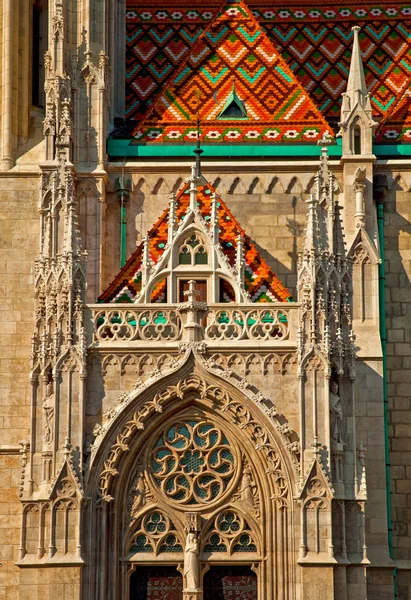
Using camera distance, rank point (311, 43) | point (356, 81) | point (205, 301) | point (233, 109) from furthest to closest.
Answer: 1. point (311, 43)
2. point (233, 109)
3. point (356, 81)
4. point (205, 301)

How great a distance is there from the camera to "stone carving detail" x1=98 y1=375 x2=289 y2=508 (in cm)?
2470

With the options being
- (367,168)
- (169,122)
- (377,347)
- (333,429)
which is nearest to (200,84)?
(169,122)

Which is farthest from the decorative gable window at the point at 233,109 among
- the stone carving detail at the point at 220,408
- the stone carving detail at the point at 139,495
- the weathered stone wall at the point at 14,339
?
the stone carving detail at the point at 139,495

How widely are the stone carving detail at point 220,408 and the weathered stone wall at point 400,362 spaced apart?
4.02 meters

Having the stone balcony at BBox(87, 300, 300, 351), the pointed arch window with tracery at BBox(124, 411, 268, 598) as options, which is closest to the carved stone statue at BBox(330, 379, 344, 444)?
the stone balcony at BBox(87, 300, 300, 351)

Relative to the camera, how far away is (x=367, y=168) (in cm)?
2888

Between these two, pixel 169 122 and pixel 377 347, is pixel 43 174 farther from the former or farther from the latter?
pixel 377 347

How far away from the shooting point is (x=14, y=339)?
28.3 m

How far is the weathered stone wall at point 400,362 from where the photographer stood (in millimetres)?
28125

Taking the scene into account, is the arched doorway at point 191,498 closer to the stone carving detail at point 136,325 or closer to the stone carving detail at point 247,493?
the stone carving detail at point 247,493

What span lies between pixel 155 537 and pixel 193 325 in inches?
114

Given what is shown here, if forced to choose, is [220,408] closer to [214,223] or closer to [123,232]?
[214,223]

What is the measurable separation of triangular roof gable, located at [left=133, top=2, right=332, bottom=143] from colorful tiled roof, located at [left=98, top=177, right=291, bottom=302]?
2.05m

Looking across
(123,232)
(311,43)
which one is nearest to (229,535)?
(123,232)
